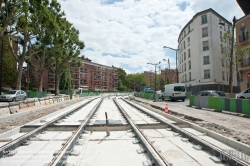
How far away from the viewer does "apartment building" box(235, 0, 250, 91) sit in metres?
Result: 27.8

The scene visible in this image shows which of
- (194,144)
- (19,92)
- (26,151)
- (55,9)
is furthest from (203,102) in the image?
(55,9)

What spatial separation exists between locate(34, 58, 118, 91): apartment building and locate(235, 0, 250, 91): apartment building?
2883 inches

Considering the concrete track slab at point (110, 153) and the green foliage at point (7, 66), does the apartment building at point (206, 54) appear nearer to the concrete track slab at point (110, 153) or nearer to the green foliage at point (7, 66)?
the concrete track slab at point (110, 153)

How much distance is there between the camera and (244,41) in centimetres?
2823

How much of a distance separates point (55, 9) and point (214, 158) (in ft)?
115

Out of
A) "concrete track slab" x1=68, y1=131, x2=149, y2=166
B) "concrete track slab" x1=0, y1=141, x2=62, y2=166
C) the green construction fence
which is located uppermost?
the green construction fence

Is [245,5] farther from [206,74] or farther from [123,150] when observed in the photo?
[123,150]

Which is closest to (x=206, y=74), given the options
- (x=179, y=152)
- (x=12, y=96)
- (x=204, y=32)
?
(x=204, y=32)

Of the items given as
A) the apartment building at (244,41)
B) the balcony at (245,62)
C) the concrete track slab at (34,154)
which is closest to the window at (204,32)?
the apartment building at (244,41)

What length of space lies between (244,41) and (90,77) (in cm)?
8434

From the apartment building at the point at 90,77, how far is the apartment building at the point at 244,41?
73226 mm

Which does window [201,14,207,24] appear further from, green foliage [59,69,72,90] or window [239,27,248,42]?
green foliage [59,69,72,90]

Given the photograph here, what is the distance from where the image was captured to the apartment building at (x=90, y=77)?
8606cm

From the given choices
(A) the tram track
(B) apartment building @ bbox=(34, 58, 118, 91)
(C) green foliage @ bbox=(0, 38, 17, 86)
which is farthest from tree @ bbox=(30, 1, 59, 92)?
(B) apartment building @ bbox=(34, 58, 118, 91)
